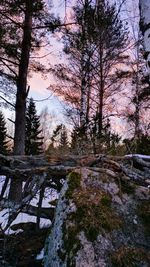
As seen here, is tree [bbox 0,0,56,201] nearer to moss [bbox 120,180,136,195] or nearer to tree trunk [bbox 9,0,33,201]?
tree trunk [bbox 9,0,33,201]

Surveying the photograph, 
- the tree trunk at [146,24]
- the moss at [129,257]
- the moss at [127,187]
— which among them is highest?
the tree trunk at [146,24]

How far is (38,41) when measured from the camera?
1082 cm

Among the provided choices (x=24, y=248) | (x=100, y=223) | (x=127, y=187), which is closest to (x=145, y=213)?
(x=127, y=187)

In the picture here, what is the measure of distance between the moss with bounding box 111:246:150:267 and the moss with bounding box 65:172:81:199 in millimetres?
798

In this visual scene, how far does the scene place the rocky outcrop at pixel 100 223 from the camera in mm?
3215

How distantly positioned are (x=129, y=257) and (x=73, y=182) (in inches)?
39.4

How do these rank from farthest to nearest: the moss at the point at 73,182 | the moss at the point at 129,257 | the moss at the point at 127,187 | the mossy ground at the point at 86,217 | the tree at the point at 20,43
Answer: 1. the tree at the point at 20,43
2. the moss at the point at 127,187
3. the moss at the point at 73,182
4. the mossy ground at the point at 86,217
5. the moss at the point at 129,257

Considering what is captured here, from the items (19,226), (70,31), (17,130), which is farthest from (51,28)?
(19,226)

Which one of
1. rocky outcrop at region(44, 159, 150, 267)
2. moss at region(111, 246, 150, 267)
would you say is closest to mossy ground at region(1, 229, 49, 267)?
rocky outcrop at region(44, 159, 150, 267)

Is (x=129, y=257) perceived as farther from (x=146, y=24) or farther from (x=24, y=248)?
(x=146, y=24)

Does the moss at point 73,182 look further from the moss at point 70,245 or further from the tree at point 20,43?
the tree at point 20,43

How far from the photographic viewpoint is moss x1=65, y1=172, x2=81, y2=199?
377 centimetres

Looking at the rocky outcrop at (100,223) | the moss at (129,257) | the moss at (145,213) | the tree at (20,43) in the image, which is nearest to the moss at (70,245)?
the rocky outcrop at (100,223)

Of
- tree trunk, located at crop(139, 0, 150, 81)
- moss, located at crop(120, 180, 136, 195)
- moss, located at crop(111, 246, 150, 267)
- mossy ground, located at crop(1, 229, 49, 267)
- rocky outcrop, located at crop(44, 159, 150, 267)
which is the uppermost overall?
tree trunk, located at crop(139, 0, 150, 81)
